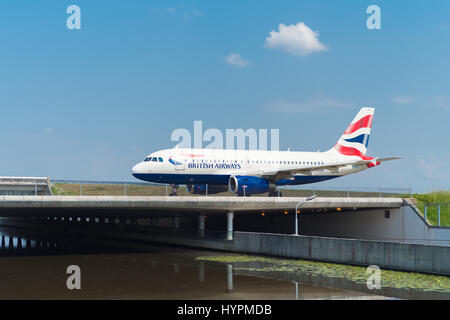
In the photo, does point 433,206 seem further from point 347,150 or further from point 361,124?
point 361,124

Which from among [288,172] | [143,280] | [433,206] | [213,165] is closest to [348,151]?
[433,206]

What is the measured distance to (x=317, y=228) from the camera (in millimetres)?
61625

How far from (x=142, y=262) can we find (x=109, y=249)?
12885mm

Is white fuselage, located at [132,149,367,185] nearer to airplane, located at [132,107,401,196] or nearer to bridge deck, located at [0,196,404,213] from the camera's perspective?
airplane, located at [132,107,401,196]

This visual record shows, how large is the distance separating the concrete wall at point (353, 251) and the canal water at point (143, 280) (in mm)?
4162

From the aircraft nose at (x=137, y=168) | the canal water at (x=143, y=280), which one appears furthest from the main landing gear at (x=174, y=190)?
the canal water at (x=143, y=280)

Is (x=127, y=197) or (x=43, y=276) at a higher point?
(x=127, y=197)

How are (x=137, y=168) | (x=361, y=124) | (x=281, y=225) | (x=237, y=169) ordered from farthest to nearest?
(x=361, y=124)
(x=281, y=225)
(x=237, y=169)
(x=137, y=168)

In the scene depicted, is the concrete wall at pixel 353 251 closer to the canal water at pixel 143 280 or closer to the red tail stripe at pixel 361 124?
the canal water at pixel 143 280

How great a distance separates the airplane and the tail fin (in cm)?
349

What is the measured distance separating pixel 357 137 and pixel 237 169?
1888 centimetres

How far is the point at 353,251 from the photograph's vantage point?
38531mm
